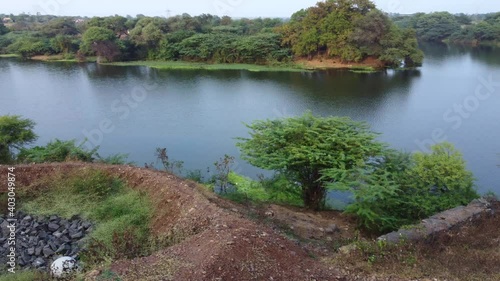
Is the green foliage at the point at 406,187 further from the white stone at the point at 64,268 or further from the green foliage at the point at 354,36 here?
the green foliage at the point at 354,36

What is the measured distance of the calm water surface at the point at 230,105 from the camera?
1574 centimetres

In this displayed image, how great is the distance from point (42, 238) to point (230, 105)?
15303 mm

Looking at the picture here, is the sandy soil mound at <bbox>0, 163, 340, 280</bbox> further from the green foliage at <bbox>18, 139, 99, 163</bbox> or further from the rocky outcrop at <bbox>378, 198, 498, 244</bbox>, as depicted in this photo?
the green foliage at <bbox>18, 139, 99, 163</bbox>

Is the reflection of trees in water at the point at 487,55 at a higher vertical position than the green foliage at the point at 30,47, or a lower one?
lower

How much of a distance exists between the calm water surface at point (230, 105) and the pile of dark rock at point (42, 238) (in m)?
6.51

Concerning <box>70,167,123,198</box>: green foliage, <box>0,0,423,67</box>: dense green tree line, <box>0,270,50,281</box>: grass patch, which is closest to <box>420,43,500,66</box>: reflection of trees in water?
<box>0,0,423,67</box>: dense green tree line

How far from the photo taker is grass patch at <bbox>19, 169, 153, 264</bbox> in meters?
6.12

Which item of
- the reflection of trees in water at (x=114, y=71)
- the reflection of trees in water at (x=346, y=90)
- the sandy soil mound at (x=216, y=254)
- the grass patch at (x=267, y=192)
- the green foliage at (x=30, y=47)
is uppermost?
the green foliage at (x=30, y=47)

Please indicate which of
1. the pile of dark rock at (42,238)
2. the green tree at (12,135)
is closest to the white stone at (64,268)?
the pile of dark rock at (42,238)

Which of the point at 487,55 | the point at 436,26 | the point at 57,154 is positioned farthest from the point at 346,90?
the point at 436,26

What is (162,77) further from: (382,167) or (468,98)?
(382,167)

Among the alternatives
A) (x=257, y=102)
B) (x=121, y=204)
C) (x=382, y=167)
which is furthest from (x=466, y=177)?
(x=257, y=102)

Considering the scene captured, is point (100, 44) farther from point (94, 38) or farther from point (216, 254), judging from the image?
point (216, 254)

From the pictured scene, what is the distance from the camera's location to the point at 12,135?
40.7ft
